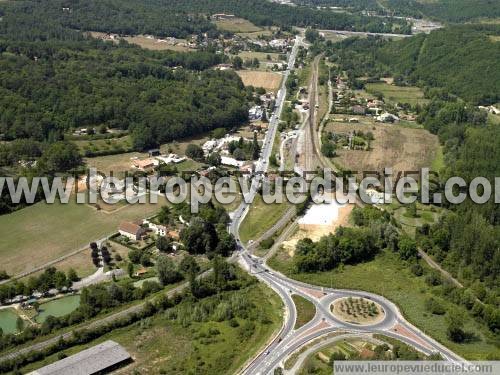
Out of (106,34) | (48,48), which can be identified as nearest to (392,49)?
(106,34)

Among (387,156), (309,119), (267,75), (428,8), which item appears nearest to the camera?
(387,156)

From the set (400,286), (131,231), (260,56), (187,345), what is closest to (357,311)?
(400,286)

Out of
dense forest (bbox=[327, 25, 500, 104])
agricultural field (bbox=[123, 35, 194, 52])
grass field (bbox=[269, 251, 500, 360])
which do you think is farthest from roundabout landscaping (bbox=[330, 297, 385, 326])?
agricultural field (bbox=[123, 35, 194, 52])

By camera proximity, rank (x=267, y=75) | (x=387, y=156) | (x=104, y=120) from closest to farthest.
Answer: (x=387, y=156)
(x=104, y=120)
(x=267, y=75)

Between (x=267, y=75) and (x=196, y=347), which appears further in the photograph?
(x=267, y=75)

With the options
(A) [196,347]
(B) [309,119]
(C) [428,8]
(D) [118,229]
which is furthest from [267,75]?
(C) [428,8]

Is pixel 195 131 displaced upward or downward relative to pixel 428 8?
downward

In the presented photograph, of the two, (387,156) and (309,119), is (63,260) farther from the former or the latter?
(309,119)

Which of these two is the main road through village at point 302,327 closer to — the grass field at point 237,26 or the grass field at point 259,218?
the grass field at point 259,218
